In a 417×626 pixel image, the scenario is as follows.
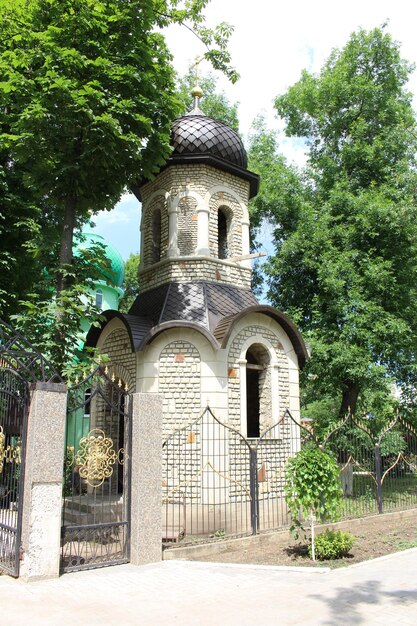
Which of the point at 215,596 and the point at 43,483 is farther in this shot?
the point at 43,483

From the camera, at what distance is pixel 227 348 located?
1129cm

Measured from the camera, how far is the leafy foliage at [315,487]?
7656 mm

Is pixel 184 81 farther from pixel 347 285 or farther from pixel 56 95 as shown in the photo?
pixel 56 95

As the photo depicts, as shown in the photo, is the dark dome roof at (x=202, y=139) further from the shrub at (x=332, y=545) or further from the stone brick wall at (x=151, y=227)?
the shrub at (x=332, y=545)

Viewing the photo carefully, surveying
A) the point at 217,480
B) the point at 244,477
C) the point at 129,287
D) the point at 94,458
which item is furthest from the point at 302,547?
the point at 129,287

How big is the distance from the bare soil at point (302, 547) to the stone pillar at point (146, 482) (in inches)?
26.2

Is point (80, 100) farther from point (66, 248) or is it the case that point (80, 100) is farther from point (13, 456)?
point (13, 456)

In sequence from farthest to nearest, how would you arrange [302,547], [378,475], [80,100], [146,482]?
[378,475] → [80,100] → [302,547] → [146,482]

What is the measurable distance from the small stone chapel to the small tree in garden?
325 centimetres

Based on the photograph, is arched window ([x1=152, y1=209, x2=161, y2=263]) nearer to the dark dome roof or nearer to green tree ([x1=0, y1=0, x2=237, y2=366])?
the dark dome roof

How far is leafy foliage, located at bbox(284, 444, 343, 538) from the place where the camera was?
766cm

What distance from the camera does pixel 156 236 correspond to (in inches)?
566

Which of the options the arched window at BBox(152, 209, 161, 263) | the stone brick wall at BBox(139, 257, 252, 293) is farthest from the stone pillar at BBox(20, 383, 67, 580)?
the arched window at BBox(152, 209, 161, 263)

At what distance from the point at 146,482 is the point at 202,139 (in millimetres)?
9196
